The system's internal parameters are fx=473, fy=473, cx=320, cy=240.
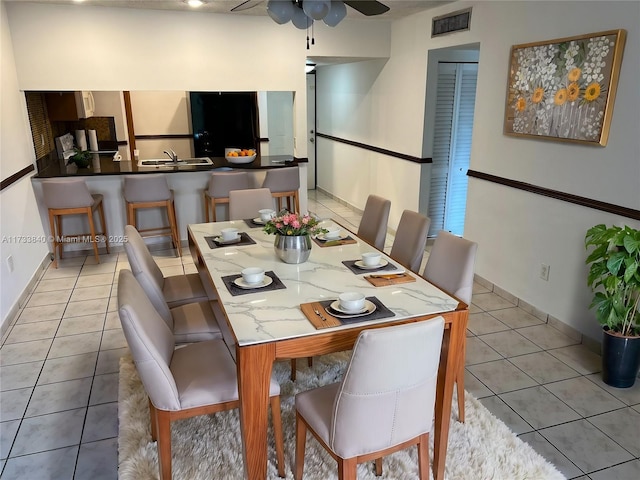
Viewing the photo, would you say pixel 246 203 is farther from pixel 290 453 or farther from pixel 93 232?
pixel 290 453

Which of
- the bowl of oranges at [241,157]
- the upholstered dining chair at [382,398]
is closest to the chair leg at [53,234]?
the bowl of oranges at [241,157]

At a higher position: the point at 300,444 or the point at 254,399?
the point at 254,399

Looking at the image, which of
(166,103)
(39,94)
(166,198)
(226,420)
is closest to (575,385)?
(226,420)

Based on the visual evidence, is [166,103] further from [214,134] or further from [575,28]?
[575,28]

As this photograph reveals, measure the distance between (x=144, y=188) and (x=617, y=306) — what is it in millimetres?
3974

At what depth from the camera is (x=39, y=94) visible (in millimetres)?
5125

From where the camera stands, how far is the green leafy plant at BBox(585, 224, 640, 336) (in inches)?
96.6

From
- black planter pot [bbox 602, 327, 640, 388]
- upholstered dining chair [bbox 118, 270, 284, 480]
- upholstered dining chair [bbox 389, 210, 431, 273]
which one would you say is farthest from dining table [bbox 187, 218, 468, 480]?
black planter pot [bbox 602, 327, 640, 388]

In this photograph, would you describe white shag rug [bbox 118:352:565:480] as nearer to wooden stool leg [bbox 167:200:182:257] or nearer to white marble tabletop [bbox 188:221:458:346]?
white marble tabletop [bbox 188:221:458:346]

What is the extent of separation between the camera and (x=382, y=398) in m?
1.61

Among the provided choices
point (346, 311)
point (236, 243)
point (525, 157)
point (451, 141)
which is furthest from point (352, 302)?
point (451, 141)

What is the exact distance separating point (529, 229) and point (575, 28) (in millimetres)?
1377

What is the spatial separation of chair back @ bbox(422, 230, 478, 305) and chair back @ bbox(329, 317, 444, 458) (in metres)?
0.70

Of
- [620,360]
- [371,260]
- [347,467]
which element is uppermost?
[371,260]
